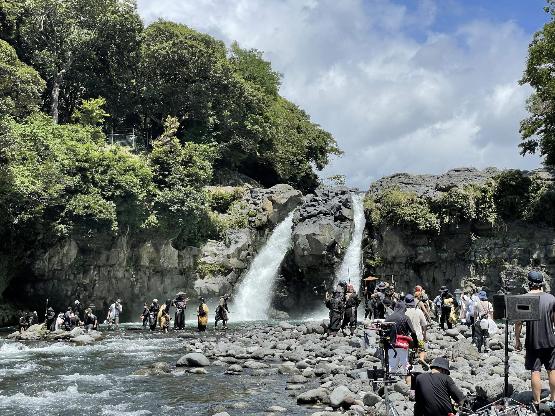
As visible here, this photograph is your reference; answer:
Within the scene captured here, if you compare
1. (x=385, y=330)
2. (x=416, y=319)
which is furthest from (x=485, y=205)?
(x=385, y=330)

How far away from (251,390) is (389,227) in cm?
2433

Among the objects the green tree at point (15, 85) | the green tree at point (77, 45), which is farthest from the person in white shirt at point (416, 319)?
the green tree at point (77, 45)

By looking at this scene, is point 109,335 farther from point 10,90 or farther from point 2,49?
point 2,49

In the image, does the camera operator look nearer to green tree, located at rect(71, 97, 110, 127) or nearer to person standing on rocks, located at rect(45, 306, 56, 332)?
person standing on rocks, located at rect(45, 306, 56, 332)

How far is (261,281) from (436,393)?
33705mm

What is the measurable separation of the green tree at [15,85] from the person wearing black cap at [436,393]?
2730 cm

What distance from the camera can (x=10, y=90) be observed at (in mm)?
31703

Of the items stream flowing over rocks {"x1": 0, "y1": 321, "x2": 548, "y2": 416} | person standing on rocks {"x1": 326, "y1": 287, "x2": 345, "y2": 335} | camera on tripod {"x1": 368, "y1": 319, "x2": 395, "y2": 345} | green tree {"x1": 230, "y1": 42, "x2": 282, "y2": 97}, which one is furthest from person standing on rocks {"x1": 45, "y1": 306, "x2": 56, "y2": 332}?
green tree {"x1": 230, "y1": 42, "x2": 282, "y2": 97}

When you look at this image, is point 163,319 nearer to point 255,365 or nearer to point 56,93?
point 255,365

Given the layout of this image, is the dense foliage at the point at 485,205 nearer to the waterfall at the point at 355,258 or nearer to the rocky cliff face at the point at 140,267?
the waterfall at the point at 355,258

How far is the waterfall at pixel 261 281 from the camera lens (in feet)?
131

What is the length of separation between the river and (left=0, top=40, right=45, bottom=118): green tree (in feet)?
49.1

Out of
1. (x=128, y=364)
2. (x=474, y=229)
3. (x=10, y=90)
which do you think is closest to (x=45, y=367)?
(x=128, y=364)

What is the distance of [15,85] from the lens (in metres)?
31.5
